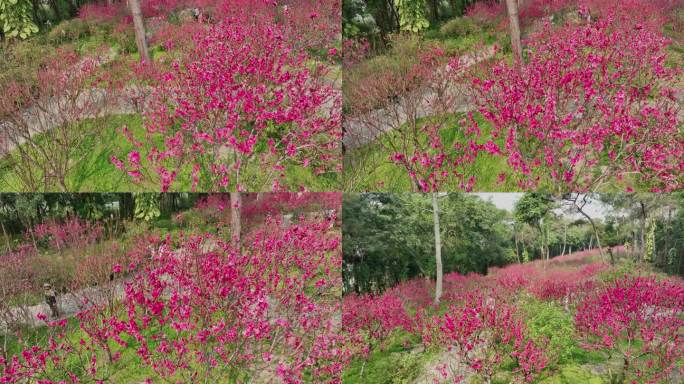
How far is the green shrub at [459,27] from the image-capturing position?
4.89 meters

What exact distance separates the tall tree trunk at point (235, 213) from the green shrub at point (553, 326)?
3047 millimetres

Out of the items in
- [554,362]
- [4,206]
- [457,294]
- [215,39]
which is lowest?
[554,362]

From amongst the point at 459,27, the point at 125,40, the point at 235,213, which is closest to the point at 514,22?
the point at 459,27

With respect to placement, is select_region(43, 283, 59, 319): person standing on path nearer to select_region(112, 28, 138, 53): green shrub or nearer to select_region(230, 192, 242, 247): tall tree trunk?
select_region(230, 192, 242, 247): tall tree trunk

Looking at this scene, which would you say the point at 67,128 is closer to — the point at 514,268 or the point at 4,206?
the point at 4,206

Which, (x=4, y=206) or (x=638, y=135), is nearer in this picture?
(x=638, y=135)

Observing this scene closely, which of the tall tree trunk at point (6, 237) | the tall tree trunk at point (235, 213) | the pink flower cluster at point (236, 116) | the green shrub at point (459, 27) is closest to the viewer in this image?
the pink flower cluster at point (236, 116)

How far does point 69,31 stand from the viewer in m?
5.12

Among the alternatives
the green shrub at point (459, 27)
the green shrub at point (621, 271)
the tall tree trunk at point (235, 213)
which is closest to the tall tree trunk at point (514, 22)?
the green shrub at point (459, 27)

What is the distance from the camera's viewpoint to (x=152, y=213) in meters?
4.54

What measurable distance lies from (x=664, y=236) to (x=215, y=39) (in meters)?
5.02

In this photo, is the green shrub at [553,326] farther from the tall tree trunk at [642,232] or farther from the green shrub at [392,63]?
the green shrub at [392,63]

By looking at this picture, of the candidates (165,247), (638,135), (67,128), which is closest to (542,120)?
(638,135)

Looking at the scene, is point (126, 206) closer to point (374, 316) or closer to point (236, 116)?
point (236, 116)
